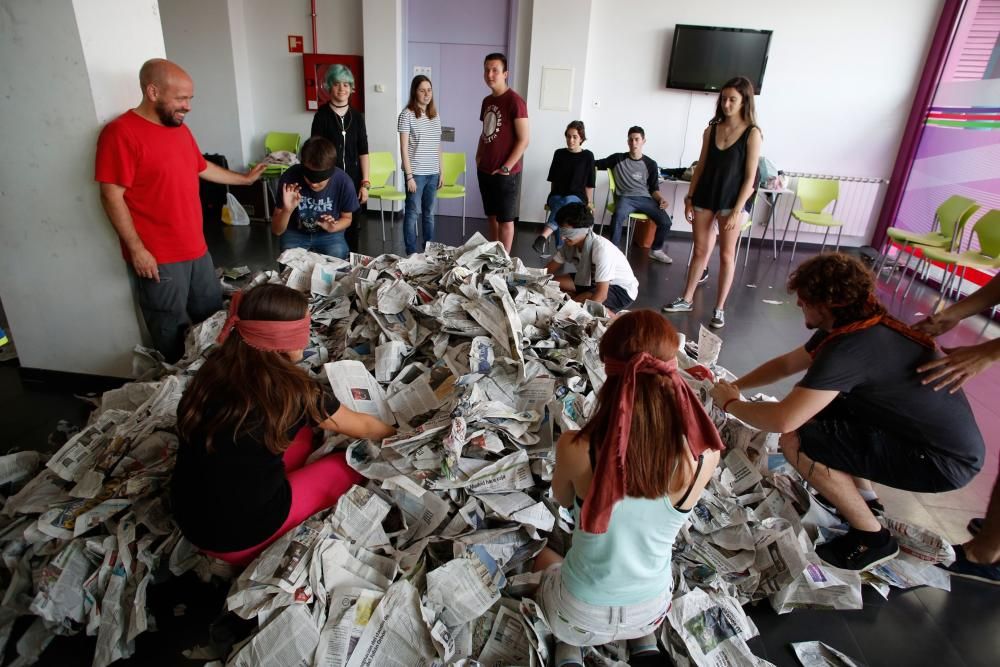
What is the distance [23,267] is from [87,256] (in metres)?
0.32

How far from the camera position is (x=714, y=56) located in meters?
6.17

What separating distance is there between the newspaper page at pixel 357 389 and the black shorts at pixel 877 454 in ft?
4.96

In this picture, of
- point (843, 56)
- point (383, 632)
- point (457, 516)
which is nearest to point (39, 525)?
point (383, 632)

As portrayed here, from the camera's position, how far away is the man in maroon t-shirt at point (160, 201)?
93.3 inches

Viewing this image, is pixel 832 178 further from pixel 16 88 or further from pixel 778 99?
pixel 16 88

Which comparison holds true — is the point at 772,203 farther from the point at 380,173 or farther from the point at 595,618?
the point at 595,618

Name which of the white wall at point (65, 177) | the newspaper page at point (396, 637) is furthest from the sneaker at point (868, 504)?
the white wall at point (65, 177)

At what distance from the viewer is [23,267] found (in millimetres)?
2680

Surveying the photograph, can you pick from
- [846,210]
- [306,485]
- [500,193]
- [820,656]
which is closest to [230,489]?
[306,485]

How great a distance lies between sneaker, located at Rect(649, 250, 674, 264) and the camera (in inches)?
229

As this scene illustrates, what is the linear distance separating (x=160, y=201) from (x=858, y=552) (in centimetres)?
304

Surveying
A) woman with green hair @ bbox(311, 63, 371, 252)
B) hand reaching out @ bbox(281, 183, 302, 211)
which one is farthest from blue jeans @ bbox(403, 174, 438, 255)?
hand reaching out @ bbox(281, 183, 302, 211)

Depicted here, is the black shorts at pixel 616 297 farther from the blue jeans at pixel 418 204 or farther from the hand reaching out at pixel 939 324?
the blue jeans at pixel 418 204

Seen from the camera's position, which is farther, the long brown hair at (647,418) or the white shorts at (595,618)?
the white shorts at (595,618)
